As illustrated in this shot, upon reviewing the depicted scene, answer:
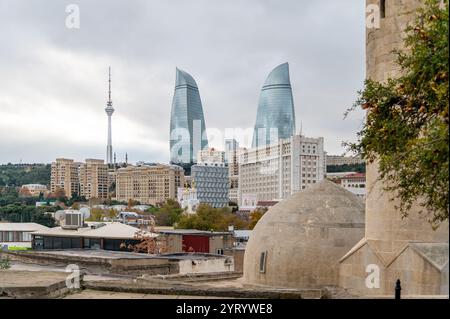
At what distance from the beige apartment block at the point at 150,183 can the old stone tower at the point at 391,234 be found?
15970 cm

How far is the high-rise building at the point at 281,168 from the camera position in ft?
517

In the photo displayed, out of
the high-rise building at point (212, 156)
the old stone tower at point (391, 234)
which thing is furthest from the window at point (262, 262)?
the high-rise building at point (212, 156)

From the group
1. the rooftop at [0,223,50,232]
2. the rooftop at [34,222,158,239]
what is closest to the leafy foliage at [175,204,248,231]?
the rooftop at [0,223,50,232]

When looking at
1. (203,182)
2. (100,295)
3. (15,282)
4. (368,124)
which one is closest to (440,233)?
(368,124)

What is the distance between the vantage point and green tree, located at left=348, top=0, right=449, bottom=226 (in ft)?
26.7

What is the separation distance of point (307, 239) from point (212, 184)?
451 ft

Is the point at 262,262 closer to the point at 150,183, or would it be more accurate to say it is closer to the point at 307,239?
the point at 307,239

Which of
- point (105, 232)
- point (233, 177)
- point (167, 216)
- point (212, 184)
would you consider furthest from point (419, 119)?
point (233, 177)

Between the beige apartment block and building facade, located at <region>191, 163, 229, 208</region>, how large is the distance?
2013cm

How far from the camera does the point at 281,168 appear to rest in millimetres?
161375

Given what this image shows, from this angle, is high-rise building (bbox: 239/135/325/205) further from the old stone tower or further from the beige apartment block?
the old stone tower

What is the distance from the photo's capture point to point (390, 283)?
569 inches

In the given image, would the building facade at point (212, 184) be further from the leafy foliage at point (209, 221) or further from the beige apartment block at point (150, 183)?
the leafy foliage at point (209, 221)

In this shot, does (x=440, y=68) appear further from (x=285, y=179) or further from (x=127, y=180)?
(x=127, y=180)
